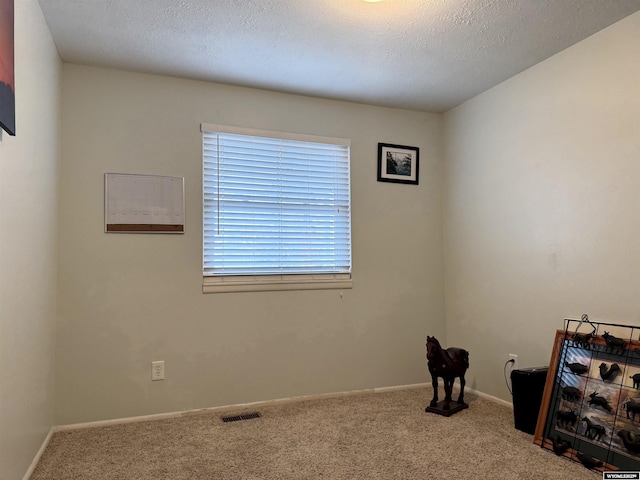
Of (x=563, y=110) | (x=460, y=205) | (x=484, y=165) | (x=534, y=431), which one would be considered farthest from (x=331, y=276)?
(x=563, y=110)

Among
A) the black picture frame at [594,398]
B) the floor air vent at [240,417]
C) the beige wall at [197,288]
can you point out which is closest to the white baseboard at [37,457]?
the beige wall at [197,288]

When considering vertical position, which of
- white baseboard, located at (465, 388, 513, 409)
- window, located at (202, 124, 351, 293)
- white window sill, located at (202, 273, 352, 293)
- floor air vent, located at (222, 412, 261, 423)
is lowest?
floor air vent, located at (222, 412, 261, 423)

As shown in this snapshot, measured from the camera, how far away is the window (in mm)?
3297

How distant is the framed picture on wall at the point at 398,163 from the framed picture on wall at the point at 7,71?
2650 mm

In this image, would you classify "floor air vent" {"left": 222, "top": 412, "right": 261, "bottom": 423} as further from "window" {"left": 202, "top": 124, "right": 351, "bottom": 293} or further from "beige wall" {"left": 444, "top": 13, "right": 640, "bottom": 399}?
"beige wall" {"left": 444, "top": 13, "right": 640, "bottom": 399}

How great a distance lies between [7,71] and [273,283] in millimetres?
2135

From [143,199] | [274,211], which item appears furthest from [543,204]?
[143,199]

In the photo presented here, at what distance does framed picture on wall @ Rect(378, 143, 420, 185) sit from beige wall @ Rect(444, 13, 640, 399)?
0.30 m

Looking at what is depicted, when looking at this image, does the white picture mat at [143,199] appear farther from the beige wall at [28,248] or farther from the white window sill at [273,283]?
the white window sill at [273,283]

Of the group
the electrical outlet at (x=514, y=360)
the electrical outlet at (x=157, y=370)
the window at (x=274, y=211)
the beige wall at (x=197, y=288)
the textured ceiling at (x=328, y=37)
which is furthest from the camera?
the window at (x=274, y=211)

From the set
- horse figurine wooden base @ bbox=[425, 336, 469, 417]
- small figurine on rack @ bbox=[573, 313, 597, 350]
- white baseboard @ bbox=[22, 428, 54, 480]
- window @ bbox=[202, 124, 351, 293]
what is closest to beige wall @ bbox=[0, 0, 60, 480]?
white baseboard @ bbox=[22, 428, 54, 480]

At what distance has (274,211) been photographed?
11.4ft

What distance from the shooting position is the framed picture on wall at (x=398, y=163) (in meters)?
3.80

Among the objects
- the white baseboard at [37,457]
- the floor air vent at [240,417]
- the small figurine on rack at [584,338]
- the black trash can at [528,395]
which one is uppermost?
the small figurine on rack at [584,338]
